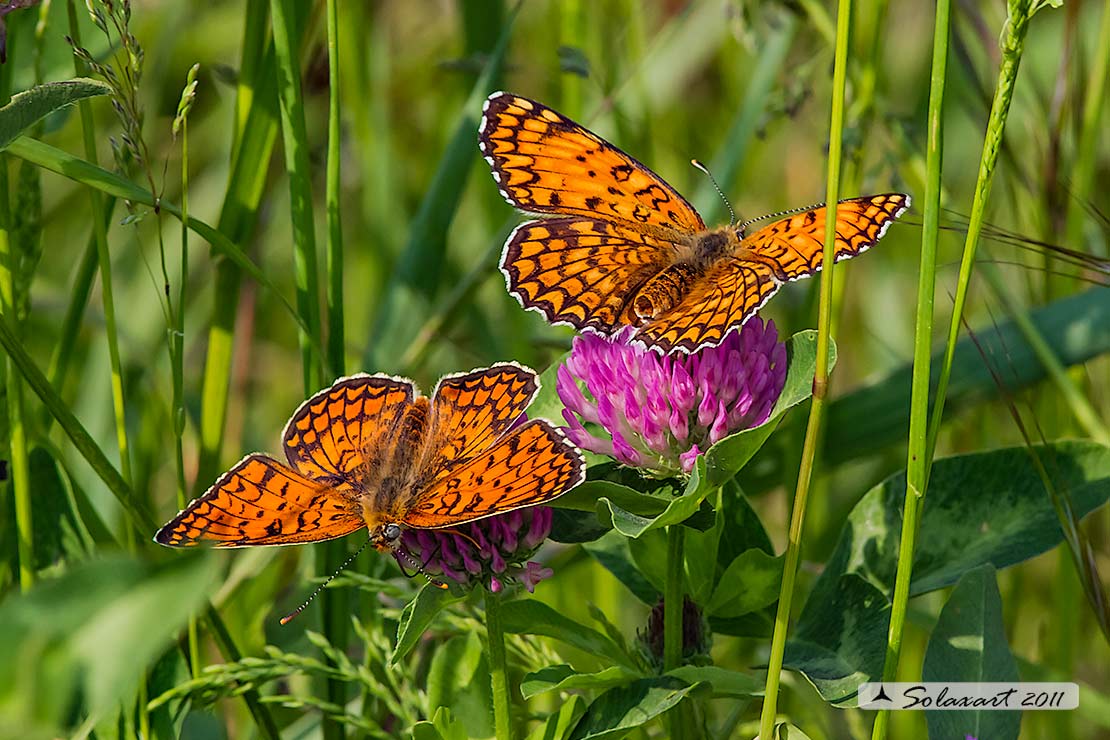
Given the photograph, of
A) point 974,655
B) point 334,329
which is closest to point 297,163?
point 334,329

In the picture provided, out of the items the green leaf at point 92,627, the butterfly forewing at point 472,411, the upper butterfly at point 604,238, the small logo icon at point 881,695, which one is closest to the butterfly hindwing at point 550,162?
the upper butterfly at point 604,238

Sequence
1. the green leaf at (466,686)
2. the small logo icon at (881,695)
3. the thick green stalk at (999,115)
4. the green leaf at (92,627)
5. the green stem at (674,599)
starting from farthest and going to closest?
the green leaf at (466,686) → the green stem at (674,599) → the small logo icon at (881,695) → the thick green stalk at (999,115) → the green leaf at (92,627)

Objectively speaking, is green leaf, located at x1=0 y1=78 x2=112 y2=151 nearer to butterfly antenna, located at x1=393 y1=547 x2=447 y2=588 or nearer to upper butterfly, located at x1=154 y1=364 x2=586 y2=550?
upper butterfly, located at x1=154 y1=364 x2=586 y2=550

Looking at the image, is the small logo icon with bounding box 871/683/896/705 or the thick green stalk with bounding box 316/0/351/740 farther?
the thick green stalk with bounding box 316/0/351/740

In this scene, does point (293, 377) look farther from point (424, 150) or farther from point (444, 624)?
point (444, 624)

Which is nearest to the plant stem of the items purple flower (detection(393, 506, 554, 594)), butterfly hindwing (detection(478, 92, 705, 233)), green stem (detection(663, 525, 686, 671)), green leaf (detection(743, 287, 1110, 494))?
green stem (detection(663, 525, 686, 671))

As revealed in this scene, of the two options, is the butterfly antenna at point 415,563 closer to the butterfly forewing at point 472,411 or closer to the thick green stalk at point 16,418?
the butterfly forewing at point 472,411
